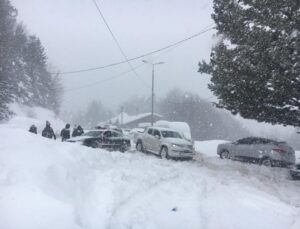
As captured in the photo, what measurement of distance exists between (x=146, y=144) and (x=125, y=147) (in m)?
1.26

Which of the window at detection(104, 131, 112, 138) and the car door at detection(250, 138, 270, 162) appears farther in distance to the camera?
the window at detection(104, 131, 112, 138)

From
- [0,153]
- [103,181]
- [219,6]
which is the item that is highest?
[219,6]

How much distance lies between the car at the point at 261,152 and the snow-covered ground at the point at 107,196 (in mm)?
8522

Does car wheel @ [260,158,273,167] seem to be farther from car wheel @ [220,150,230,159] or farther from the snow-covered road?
the snow-covered road

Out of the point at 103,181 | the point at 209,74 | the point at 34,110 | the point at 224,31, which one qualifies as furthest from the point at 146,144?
the point at 34,110

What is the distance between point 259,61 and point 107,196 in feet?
30.1

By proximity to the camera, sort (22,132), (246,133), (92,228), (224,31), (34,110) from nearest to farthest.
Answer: (92,228), (22,132), (224,31), (34,110), (246,133)

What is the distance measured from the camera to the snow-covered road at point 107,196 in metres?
8.17

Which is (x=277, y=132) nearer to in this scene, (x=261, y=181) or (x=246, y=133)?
(x=246, y=133)

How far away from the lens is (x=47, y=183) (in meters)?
9.00

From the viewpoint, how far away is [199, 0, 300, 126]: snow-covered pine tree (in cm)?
1592

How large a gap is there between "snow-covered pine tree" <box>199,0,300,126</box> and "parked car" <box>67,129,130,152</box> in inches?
298

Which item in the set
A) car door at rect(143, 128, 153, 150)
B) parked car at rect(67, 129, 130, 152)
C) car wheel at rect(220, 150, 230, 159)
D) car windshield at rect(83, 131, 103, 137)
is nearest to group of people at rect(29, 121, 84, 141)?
parked car at rect(67, 129, 130, 152)

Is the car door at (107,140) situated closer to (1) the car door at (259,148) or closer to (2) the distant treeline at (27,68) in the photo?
(1) the car door at (259,148)
